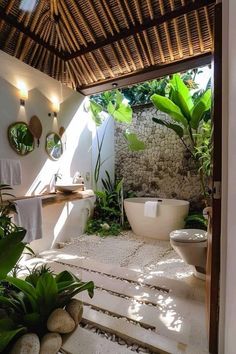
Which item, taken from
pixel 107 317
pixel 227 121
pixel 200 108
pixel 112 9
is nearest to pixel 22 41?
pixel 112 9

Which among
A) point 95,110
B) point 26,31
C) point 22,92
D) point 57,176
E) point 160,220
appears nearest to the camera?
point 26,31

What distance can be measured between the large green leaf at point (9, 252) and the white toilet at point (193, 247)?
1635mm

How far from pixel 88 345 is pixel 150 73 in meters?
3.45

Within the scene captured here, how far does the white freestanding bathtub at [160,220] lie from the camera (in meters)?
3.89

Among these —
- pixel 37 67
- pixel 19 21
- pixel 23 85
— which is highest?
pixel 19 21

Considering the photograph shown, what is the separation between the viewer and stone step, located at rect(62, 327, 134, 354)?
1.50 m

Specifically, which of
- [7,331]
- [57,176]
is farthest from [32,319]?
[57,176]

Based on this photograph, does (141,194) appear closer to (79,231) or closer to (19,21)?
(79,231)

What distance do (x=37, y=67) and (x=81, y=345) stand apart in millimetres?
3533

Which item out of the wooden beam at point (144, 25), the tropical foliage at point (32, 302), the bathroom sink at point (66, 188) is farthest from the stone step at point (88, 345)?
the wooden beam at point (144, 25)

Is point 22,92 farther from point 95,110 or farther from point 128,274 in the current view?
point 128,274

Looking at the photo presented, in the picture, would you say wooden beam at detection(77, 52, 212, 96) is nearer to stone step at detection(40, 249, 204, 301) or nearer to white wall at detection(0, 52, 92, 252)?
white wall at detection(0, 52, 92, 252)

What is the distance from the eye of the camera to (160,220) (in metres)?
3.94

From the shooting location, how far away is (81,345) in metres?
1.55
